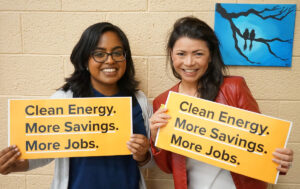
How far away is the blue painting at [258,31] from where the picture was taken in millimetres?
1383

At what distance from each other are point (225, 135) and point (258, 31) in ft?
2.81

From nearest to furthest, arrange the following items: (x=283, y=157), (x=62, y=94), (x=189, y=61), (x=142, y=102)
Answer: (x=283, y=157) < (x=189, y=61) < (x=62, y=94) < (x=142, y=102)

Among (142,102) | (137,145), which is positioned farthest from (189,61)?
(137,145)

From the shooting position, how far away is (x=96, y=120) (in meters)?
1.06

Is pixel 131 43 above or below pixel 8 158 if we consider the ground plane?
above

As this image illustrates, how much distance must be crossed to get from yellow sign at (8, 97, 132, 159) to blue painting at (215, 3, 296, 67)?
0.89m

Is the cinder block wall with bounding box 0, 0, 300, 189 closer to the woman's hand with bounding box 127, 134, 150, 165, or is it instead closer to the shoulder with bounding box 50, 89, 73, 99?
the shoulder with bounding box 50, 89, 73, 99

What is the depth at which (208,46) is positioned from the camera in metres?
1.10

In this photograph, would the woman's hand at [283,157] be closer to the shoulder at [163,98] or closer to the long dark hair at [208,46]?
the long dark hair at [208,46]

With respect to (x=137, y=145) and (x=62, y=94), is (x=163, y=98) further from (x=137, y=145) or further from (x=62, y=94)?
(x=62, y=94)

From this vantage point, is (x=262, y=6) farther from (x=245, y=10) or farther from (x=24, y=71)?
(x=24, y=71)

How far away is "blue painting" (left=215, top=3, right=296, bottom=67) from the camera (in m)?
1.38

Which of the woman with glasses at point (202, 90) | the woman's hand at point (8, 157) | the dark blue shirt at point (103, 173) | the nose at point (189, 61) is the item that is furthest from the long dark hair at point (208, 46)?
the woman's hand at point (8, 157)

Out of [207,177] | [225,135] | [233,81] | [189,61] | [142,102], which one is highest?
[189,61]
